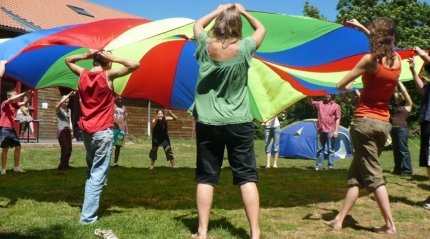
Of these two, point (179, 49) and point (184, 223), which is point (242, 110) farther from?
point (179, 49)

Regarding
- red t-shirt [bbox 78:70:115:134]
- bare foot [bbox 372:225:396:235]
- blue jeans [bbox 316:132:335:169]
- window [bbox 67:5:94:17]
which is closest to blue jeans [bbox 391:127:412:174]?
blue jeans [bbox 316:132:335:169]

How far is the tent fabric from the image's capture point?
511 inches

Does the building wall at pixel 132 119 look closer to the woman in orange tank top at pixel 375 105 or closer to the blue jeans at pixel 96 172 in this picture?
the blue jeans at pixel 96 172

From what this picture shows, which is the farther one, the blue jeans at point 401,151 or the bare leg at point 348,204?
the blue jeans at point 401,151

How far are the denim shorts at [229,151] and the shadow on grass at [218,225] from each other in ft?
1.79

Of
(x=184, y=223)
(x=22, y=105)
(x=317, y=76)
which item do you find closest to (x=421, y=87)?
(x=317, y=76)

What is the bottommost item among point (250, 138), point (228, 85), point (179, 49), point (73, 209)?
point (73, 209)

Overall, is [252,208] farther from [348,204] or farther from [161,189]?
[161,189]

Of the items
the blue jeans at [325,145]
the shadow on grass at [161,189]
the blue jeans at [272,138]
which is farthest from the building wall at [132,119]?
the blue jeans at [325,145]

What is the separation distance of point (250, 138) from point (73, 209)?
2182 mm

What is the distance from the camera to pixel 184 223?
12.9 ft

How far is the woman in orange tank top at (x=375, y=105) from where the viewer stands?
3559 mm

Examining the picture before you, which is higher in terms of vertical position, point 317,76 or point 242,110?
point 317,76

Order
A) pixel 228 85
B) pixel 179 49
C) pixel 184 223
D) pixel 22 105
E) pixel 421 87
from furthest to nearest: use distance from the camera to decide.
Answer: pixel 22 105
pixel 179 49
pixel 421 87
pixel 184 223
pixel 228 85
